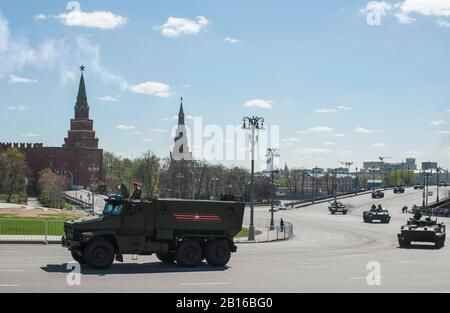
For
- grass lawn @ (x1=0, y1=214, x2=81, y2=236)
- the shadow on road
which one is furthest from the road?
grass lawn @ (x1=0, y1=214, x2=81, y2=236)

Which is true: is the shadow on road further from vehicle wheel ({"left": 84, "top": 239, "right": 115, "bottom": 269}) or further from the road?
vehicle wheel ({"left": 84, "top": 239, "right": 115, "bottom": 269})

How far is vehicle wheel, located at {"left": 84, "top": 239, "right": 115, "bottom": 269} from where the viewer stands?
19.2 meters

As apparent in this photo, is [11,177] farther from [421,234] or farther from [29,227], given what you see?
[421,234]

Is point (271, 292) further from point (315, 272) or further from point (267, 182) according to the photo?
point (267, 182)

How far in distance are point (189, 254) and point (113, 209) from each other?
3129 millimetres

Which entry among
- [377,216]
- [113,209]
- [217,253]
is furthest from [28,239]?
[377,216]

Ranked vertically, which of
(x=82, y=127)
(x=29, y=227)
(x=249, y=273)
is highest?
(x=82, y=127)

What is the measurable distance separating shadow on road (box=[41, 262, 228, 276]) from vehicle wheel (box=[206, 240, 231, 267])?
284 millimetres

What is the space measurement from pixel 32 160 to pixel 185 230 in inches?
5717

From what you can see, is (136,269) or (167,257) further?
(167,257)

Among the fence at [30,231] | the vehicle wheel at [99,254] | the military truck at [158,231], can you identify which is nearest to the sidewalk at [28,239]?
the fence at [30,231]

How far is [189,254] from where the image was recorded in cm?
2103
